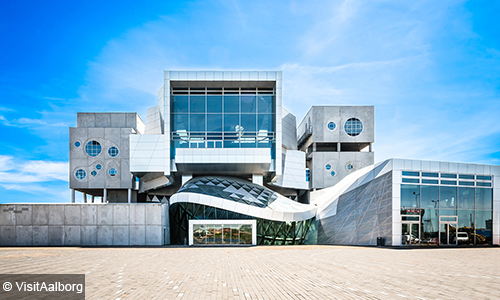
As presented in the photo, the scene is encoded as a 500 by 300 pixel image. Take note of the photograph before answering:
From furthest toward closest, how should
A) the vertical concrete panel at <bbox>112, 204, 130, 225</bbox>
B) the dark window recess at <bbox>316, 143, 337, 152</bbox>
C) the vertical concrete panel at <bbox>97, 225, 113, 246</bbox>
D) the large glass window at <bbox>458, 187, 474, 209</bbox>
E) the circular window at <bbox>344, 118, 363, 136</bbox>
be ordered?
the dark window recess at <bbox>316, 143, 337, 152</bbox> < the circular window at <bbox>344, 118, 363, 136</bbox> < the vertical concrete panel at <bbox>112, 204, 130, 225</bbox> < the vertical concrete panel at <bbox>97, 225, 113, 246</bbox> < the large glass window at <bbox>458, 187, 474, 209</bbox>

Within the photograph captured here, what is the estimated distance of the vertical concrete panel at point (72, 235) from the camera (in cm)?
2931

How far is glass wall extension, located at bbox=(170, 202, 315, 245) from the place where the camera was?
30312 millimetres

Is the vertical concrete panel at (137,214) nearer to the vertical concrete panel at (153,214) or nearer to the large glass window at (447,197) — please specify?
the vertical concrete panel at (153,214)

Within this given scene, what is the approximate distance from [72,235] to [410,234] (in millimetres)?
26241

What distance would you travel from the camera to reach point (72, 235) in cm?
2939

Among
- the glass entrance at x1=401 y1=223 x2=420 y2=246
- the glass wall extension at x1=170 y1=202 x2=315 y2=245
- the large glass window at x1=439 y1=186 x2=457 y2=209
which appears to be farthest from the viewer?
the glass wall extension at x1=170 y1=202 x2=315 y2=245

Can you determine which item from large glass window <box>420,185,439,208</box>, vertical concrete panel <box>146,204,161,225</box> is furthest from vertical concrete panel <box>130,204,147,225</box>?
large glass window <box>420,185,439,208</box>

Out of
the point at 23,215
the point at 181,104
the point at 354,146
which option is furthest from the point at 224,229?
the point at 354,146

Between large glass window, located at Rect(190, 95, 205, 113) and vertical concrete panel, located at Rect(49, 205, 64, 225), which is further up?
large glass window, located at Rect(190, 95, 205, 113)

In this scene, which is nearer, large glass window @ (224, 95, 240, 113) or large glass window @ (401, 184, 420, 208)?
large glass window @ (401, 184, 420, 208)

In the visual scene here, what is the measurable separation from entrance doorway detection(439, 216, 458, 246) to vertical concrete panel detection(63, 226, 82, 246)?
1102 inches

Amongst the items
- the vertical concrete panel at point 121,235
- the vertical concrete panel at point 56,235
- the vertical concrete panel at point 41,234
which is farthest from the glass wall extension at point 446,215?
the vertical concrete panel at point 41,234

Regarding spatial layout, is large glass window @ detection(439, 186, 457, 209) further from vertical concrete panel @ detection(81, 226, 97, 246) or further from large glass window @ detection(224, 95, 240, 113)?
vertical concrete panel @ detection(81, 226, 97, 246)

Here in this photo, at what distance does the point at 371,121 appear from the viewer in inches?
2063
